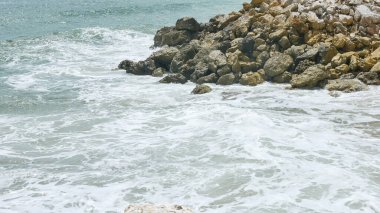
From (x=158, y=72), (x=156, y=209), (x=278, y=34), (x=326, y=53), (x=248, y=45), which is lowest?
(x=158, y=72)

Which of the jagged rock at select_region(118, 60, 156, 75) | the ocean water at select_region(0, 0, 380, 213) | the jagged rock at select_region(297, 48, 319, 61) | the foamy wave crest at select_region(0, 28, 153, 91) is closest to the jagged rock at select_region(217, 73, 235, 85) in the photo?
the ocean water at select_region(0, 0, 380, 213)

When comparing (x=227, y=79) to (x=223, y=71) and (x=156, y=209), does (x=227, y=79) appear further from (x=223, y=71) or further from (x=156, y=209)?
(x=156, y=209)

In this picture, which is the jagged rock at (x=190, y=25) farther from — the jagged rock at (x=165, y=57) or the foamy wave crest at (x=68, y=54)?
the jagged rock at (x=165, y=57)

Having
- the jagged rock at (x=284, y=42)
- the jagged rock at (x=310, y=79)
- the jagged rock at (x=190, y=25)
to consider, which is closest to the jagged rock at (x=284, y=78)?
the jagged rock at (x=310, y=79)

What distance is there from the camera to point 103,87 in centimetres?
2053

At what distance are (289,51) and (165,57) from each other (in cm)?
600

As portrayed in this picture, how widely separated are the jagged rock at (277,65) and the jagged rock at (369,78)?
2.87 m

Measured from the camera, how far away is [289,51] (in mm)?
20141

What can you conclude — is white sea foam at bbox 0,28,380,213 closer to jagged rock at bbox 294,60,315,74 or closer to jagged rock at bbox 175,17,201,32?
jagged rock at bbox 294,60,315,74

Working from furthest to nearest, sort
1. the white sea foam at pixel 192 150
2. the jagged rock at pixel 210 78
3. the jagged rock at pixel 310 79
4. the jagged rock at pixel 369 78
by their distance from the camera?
the jagged rock at pixel 210 78, the jagged rock at pixel 310 79, the jagged rock at pixel 369 78, the white sea foam at pixel 192 150

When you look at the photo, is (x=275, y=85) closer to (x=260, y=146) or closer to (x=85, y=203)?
(x=260, y=146)

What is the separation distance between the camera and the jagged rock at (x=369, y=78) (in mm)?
17844

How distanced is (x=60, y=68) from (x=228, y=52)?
9.52m

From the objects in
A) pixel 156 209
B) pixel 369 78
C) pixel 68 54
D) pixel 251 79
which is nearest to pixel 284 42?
pixel 251 79
